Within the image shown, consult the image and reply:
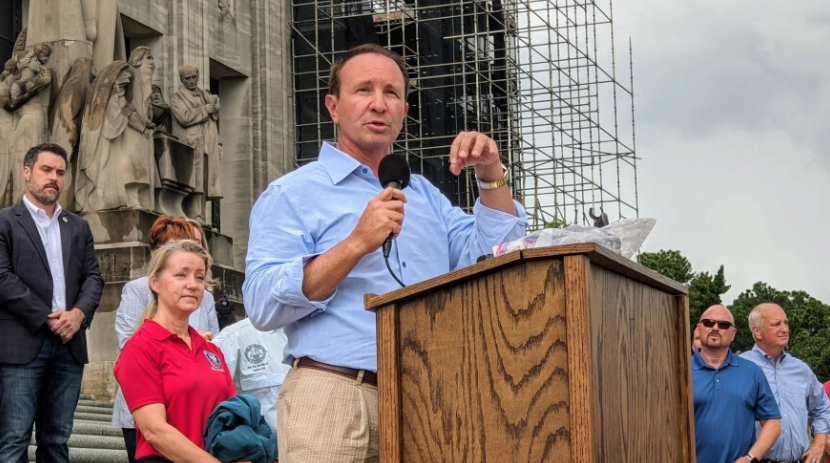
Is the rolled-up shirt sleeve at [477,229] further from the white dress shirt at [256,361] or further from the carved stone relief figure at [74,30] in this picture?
the carved stone relief figure at [74,30]

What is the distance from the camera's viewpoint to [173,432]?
4.91 m

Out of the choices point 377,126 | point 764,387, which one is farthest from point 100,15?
point 377,126

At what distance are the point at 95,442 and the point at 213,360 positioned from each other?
4619 millimetres

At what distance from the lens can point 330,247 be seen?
11.2 ft

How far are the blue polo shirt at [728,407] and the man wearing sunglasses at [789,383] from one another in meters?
1.16

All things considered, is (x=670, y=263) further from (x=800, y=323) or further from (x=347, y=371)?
(x=347, y=371)

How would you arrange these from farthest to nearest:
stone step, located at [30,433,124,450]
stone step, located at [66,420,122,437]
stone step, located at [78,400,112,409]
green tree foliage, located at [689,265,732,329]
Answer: green tree foliage, located at [689,265,732,329] < stone step, located at [78,400,112,409] < stone step, located at [66,420,122,437] < stone step, located at [30,433,124,450]

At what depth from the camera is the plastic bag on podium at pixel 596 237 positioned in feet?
9.74

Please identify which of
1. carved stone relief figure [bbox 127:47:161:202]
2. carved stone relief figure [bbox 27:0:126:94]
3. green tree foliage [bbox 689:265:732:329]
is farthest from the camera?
green tree foliage [bbox 689:265:732:329]

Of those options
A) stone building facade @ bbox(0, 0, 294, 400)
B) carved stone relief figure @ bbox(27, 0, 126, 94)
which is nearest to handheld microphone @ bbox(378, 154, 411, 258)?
carved stone relief figure @ bbox(27, 0, 126, 94)

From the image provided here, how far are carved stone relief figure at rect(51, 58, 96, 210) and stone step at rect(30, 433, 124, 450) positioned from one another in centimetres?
677

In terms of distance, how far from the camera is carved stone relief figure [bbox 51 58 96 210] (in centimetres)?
1612

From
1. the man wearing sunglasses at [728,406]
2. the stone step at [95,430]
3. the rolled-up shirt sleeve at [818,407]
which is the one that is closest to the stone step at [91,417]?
the stone step at [95,430]

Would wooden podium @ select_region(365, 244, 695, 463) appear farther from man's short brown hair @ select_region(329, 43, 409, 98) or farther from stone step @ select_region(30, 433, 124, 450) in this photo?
stone step @ select_region(30, 433, 124, 450)
